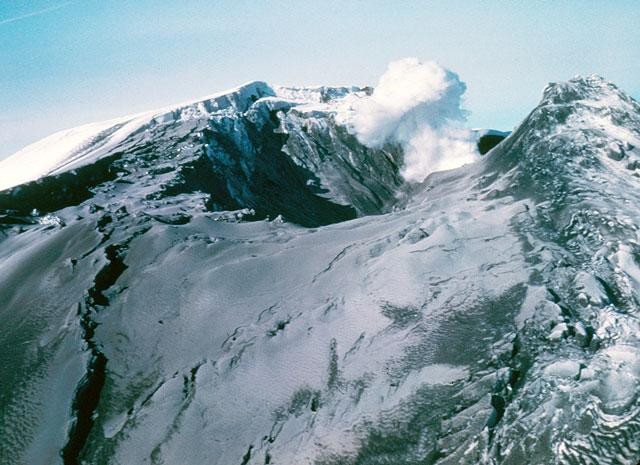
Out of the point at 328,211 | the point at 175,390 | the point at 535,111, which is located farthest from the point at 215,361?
the point at 328,211

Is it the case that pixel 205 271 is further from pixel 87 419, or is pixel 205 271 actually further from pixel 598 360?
pixel 598 360

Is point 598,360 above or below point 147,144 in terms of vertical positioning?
below

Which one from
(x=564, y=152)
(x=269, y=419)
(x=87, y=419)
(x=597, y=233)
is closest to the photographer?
(x=269, y=419)

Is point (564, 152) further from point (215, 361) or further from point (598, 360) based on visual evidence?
point (215, 361)

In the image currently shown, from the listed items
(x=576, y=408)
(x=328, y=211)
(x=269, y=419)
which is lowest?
(x=328, y=211)

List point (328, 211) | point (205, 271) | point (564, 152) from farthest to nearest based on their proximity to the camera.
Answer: point (328, 211) → point (564, 152) → point (205, 271)

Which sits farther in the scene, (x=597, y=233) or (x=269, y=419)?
(x=597, y=233)

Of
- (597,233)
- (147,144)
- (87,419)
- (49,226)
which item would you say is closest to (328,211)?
(147,144)
